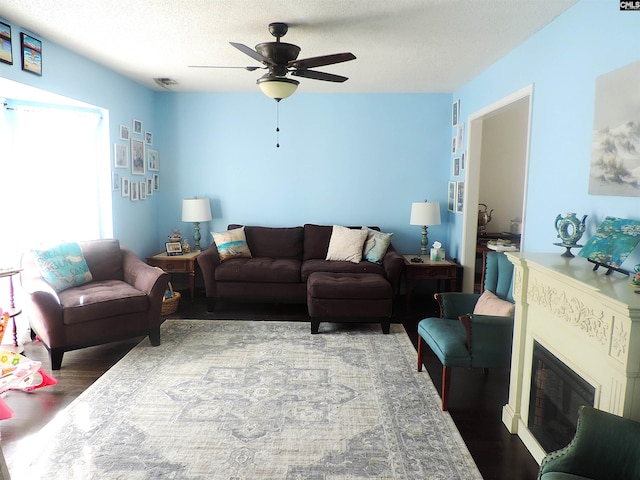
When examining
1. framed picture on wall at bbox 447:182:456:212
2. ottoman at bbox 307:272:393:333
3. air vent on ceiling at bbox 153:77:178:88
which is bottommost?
ottoman at bbox 307:272:393:333

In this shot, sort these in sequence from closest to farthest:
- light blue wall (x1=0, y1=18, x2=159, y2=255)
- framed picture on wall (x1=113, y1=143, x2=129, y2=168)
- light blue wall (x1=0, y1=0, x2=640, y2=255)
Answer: light blue wall (x1=0, y1=18, x2=159, y2=255) < framed picture on wall (x1=113, y1=143, x2=129, y2=168) < light blue wall (x1=0, y1=0, x2=640, y2=255)

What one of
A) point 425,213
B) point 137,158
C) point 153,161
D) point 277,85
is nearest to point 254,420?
point 277,85

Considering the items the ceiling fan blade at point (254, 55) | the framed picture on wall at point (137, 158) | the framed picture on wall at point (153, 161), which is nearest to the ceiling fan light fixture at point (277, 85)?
the ceiling fan blade at point (254, 55)

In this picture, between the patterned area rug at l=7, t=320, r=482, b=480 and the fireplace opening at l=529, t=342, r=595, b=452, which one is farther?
the patterned area rug at l=7, t=320, r=482, b=480

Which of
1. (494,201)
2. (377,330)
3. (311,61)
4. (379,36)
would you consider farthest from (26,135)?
(494,201)

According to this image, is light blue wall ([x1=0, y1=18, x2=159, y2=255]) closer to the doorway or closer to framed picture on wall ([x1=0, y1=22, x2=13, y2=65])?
framed picture on wall ([x1=0, y1=22, x2=13, y2=65])

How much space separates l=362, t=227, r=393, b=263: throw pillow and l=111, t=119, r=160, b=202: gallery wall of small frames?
2.70 metres

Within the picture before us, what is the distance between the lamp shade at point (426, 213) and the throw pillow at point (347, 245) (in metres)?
0.64

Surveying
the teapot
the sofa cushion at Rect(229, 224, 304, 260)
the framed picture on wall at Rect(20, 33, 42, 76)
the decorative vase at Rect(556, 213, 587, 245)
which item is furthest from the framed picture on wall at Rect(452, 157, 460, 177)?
the framed picture on wall at Rect(20, 33, 42, 76)

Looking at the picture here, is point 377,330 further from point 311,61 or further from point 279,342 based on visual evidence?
point 311,61

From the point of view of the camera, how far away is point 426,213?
5.15 meters

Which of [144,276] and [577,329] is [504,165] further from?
[144,276]

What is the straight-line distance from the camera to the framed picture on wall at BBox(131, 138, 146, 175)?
16.3 feet

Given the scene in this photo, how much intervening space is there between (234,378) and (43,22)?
289 cm
